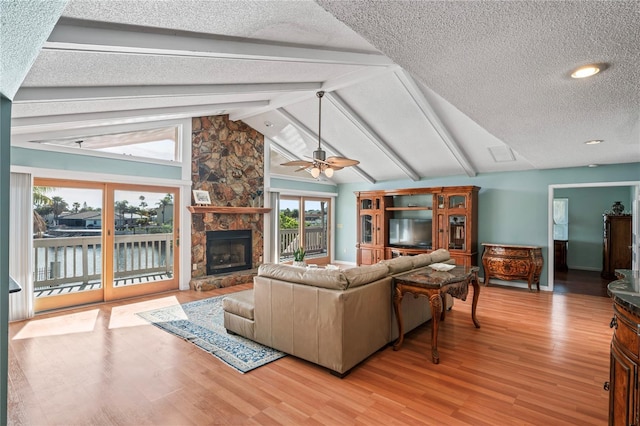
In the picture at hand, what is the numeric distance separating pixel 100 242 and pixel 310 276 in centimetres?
389

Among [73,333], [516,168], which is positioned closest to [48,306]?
[73,333]

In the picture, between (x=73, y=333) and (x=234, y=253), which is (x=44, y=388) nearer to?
(x=73, y=333)

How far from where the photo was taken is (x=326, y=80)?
15.3 ft

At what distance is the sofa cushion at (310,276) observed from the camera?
109 inches

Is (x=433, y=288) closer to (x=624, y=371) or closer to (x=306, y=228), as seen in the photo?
(x=624, y=371)

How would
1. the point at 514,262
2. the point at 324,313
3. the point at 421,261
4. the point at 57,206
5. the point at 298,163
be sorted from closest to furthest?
the point at 324,313 < the point at 421,261 < the point at 298,163 < the point at 57,206 < the point at 514,262

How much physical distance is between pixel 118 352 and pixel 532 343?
4369 millimetres

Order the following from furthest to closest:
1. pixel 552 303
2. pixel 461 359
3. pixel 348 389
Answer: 1. pixel 552 303
2. pixel 461 359
3. pixel 348 389

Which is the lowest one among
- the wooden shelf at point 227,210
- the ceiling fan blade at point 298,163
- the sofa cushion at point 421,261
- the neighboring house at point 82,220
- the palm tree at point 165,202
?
the sofa cushion at point 421,261

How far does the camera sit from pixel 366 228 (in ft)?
26.3

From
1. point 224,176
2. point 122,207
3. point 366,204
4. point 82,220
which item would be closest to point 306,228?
point 366,204

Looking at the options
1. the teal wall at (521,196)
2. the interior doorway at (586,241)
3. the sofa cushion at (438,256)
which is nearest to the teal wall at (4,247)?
the sofa cushion at (438,256)

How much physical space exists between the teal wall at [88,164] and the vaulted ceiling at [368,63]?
253 mm

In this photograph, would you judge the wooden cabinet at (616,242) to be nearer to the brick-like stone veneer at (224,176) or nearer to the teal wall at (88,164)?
the brick-like stone veneer at (224,176)
